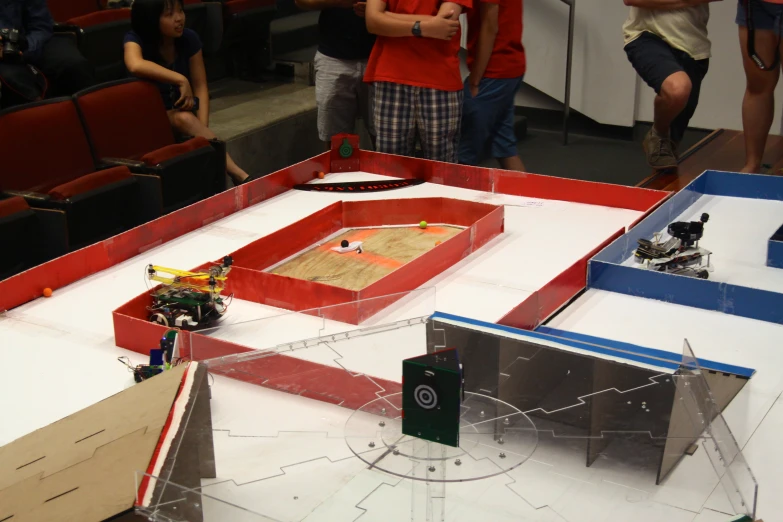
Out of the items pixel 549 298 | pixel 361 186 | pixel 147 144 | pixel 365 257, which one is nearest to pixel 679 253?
pixel 549 298

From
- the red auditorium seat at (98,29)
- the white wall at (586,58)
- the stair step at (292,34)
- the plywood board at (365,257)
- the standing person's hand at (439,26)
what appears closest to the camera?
the plywood board at (365,257)

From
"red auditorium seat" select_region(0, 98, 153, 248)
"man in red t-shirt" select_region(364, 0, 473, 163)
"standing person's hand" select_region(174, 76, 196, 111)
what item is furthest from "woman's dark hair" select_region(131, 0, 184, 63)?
"man in red t-shirt" select_region(364, 0, 473, 163)

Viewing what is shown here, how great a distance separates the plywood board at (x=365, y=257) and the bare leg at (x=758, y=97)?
1.47m

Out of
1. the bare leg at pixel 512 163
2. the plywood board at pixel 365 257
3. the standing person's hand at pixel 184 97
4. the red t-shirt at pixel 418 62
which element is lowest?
the plywood board at pixel 365 257

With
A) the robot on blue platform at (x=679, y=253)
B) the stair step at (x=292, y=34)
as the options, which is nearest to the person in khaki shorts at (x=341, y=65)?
the robot on blue platform at (x=679, y=253)

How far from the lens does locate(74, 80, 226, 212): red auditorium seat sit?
3.59 m

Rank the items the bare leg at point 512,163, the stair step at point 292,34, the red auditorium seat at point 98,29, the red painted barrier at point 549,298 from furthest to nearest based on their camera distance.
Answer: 1. the stair step at point 292,34
2. the red auditorium seat at point 98,29
3. the bare leg at point 512,163
4. the red painted barrier at point 549,298

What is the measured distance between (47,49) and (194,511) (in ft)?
10.7

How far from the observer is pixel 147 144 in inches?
154

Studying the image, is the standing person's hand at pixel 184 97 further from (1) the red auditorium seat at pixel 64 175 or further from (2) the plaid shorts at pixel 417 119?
(2) the plaid shorts at pixel 417 119

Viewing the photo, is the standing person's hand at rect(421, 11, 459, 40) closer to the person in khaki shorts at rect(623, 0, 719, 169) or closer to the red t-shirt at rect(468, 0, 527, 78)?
the red t-shirt at rect(468, 0, 527, 78)

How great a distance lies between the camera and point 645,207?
3.34m

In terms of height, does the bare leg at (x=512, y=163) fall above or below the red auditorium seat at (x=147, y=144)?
below

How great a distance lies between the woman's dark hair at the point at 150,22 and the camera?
3941 millimetres
